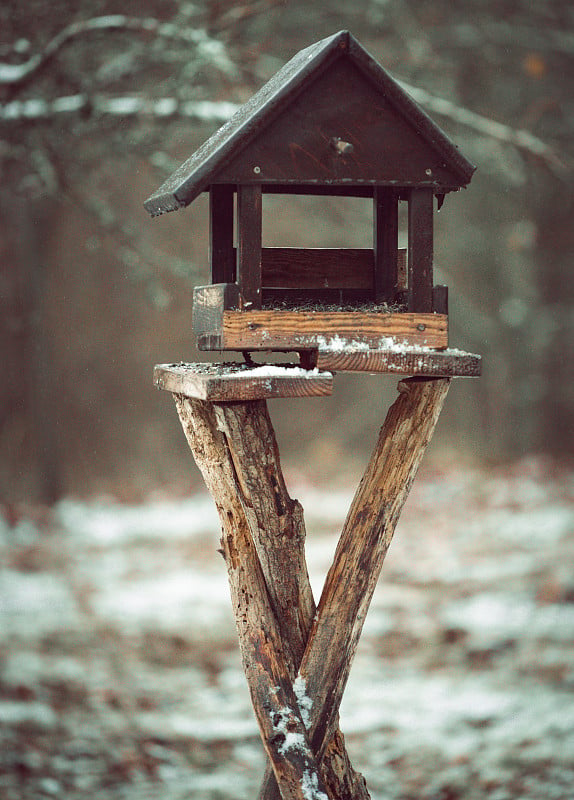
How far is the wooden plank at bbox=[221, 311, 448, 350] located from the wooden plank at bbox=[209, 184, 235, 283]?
460 millimetres

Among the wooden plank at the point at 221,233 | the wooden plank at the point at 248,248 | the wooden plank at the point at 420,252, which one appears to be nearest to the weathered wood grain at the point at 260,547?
the wooden plank at the point at 248,248

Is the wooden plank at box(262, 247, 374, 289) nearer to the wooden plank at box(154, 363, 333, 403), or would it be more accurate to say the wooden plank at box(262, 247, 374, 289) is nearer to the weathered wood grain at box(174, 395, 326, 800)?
the wooden plank at box(154, 363, 333, 403)

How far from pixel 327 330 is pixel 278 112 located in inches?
24.9

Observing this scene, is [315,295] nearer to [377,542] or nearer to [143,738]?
[377,542]

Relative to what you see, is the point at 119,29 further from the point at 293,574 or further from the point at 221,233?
the point at 293,574

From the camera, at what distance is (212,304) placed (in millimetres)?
2943

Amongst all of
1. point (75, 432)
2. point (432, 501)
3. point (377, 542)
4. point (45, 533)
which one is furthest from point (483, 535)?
point (377, 542)

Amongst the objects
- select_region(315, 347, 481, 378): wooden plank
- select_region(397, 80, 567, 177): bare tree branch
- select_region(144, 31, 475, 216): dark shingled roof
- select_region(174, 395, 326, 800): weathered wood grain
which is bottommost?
select_region(174, 395, 326, 800): weathered wood grain

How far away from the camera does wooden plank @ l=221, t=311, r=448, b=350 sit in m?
2.82

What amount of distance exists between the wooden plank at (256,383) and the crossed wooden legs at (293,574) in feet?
0.41

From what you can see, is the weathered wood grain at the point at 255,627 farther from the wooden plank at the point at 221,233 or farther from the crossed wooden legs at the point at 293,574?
the wooden plank at the point at 221,233

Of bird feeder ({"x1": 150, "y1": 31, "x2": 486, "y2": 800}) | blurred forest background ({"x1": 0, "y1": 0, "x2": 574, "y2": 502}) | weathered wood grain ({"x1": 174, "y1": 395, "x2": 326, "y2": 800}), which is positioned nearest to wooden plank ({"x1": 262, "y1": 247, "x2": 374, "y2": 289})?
bird feeder ({"x1": 150, "y1": 31, "x2": 486, "y2": 800})

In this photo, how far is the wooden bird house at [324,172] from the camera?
2818mm

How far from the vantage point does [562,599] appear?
26.7 feet
